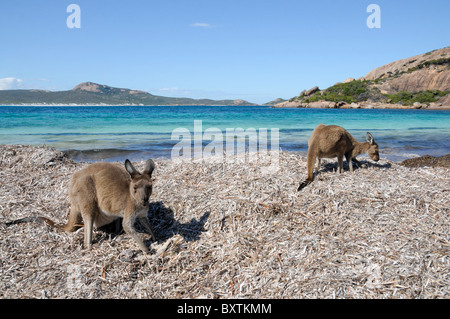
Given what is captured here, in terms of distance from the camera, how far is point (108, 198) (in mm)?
4270

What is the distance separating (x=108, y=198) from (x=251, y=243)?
1.96 m

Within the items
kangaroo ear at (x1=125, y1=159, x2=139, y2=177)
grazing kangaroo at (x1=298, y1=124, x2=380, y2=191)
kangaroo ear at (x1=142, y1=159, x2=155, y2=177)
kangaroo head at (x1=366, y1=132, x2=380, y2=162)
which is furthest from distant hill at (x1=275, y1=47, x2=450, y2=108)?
kangaroo ear at (x1=125, y1=159, x2=139, y2=177)

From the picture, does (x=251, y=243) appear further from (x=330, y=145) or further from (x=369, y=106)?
(x=369, y=106)

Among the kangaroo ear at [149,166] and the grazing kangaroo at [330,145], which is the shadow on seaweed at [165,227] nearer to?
the kangaroo ear at [149,166]

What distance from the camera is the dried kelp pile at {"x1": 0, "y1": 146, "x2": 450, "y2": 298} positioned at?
12.3ft

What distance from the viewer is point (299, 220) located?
471cm

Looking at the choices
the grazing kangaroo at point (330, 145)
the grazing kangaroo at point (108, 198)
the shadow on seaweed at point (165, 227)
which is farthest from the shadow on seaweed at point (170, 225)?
A: the grazing kangaroo at point (330, 145)

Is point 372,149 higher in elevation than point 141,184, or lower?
higher

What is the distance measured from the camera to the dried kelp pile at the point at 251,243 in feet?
12.3

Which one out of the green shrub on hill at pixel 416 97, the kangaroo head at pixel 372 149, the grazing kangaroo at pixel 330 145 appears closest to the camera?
the grazing kangaroo at pixel 330 145

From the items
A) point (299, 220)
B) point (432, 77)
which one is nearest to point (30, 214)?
point (299, 220)

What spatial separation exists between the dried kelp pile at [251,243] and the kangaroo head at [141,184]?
76 cm

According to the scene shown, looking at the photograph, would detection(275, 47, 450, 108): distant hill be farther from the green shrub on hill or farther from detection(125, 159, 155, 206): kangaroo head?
detection(125, 159, 155, 206): kangaroo head

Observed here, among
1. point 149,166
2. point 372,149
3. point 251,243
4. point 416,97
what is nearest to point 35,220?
point 149,166
